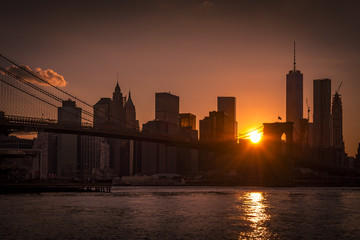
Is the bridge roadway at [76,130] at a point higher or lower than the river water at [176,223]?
higher

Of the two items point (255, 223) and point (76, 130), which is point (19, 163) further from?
point (255, 223)

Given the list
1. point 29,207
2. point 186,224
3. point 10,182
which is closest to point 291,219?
point 186,224

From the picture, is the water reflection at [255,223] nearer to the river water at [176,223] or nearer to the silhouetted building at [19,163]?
the river water at [176,223]

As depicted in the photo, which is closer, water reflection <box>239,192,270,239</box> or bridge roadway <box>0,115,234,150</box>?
water reflection <box>239,192,270,239</box>

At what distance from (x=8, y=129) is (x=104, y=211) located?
88.0ft

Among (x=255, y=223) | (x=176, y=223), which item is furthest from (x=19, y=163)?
(x=255, y=223)

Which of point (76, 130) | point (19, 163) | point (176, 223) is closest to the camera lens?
point (176, 223)

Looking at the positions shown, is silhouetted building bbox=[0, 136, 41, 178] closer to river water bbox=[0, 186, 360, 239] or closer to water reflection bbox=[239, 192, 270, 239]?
river water bbox=[0, 186, 360, 239]

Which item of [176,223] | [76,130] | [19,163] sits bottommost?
[176,223]

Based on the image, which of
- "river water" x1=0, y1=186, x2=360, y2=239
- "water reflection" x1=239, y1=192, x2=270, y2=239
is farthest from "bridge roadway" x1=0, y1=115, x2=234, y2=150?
"water reflection" x1=239, y1=192, x2=270, y2=239

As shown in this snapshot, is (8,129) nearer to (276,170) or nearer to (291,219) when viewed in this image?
(291,219)

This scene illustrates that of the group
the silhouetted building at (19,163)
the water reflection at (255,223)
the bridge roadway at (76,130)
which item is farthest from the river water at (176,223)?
the silhouetted building at (19,163)

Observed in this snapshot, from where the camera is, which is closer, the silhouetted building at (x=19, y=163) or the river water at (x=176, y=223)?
the river water at (x=176, y=223)

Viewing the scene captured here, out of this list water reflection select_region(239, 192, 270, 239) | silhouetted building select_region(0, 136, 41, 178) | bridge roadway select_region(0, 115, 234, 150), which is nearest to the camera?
water reflection select_region(239, 192, 270, 239)
